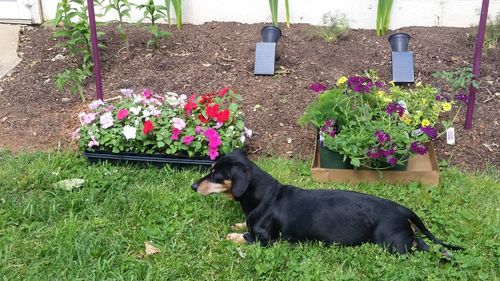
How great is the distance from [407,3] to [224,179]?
13.1 ft

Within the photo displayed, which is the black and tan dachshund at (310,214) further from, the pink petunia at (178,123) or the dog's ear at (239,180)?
the pink petunia at (178,123)

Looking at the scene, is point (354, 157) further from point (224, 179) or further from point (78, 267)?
point (78, 267)

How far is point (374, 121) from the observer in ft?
14.4

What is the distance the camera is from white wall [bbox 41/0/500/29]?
661 centimetres

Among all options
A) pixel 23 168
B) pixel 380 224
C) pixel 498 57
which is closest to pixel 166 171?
pixel 23 168

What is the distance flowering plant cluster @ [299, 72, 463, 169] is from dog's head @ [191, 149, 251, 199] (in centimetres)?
95

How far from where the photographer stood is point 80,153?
4719mm

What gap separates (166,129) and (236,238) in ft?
3.94

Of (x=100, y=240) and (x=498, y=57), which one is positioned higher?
(x=498, y=57)

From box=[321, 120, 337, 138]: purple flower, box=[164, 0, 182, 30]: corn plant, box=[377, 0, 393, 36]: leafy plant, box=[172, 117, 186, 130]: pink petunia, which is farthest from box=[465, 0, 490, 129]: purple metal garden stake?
box=[164, 0, 182, 30]: corn plant

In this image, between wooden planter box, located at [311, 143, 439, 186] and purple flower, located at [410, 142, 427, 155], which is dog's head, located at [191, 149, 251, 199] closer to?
wooden planter box, located at [311, 143, 439, 186]

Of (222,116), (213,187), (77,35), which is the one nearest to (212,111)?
(222,116)

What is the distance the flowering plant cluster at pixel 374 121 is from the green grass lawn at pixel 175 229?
277 mm

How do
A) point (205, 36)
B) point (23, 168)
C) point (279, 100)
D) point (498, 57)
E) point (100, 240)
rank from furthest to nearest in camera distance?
point (205, 36), point (498, 57), point (279, 100), point (23, 168), point (100, 240)
